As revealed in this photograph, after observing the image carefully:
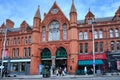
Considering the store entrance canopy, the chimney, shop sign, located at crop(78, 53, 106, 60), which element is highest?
the chimney

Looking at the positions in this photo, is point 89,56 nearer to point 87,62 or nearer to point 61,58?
point 87,62

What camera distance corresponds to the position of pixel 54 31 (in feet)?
161

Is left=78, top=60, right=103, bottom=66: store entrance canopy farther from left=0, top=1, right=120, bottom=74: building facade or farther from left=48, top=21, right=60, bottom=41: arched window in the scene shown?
left=48, top=21, right=60, bottom=41: arched window

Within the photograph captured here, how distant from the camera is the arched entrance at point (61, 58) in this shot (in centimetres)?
4662

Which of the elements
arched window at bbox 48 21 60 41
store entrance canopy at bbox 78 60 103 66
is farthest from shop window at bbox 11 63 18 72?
store entrance canopy at bbox 78 60 103 66

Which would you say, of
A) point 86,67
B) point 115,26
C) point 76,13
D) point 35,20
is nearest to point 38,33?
point 35,20

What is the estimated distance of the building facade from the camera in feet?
144

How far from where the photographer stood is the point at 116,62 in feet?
137

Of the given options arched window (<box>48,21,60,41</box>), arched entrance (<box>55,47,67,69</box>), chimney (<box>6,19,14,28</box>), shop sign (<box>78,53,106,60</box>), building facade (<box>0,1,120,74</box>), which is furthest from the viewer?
chimney (<box>6,19,14,28</box>)

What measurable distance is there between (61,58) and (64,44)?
3.44 meters

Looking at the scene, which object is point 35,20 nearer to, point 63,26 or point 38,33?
point 38,33

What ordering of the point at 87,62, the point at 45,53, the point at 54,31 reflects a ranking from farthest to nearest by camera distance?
the point at 54,31 → the point at 45,53 → the point at 87,62

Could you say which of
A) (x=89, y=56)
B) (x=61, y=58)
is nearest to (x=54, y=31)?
(x=61, y=58)

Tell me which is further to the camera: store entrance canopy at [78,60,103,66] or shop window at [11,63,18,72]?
shop window at [11,63,18,72]
